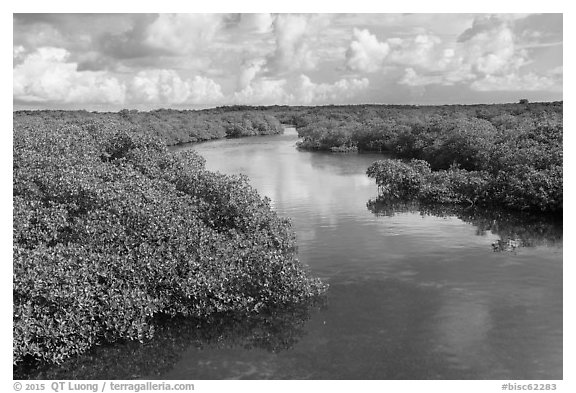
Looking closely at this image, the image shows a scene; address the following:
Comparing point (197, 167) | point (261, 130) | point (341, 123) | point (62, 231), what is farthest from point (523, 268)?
point (261, 130)

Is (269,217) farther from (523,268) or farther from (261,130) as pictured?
(261,130)

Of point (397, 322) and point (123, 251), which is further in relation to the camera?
point (397, 322)

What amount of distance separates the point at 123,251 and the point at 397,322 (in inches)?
419

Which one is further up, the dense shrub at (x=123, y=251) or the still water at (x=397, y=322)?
the dense shrub at (x=123, y=251)

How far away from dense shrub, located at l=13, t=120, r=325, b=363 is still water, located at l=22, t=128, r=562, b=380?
1.00 meters

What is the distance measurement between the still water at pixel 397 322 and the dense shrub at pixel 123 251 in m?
1.00

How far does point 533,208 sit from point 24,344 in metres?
33.2

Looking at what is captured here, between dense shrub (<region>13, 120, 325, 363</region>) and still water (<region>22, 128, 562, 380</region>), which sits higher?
dense shrub (<region>13, 120, 325, 363</region>)

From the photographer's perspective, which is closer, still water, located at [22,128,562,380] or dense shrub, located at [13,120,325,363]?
dense shrub, located at [13,120,325,363]

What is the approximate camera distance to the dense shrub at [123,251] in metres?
19.1

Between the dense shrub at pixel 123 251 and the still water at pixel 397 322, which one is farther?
the still water at pixel 397 322

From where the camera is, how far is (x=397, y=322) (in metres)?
22.5

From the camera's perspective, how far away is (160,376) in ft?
63.4

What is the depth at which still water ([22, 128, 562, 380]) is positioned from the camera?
1941cm
